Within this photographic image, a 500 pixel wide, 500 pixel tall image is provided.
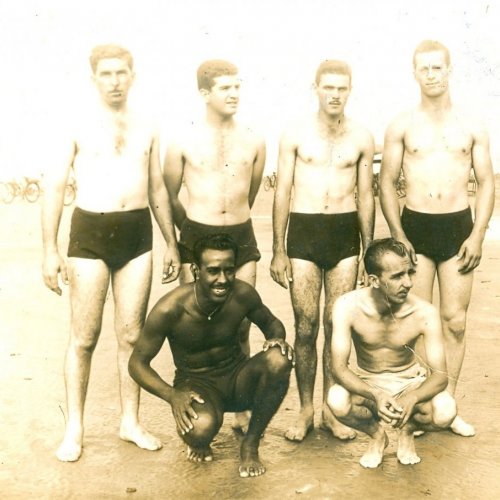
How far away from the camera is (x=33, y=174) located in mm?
30516

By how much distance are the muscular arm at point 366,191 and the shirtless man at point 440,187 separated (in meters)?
0.10

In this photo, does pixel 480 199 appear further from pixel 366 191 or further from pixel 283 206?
pixel 283 206

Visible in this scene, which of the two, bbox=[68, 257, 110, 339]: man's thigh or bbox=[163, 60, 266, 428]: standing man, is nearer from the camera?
bbox=[68, 257, 110, 339]: man's thigh

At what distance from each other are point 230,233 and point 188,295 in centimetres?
53

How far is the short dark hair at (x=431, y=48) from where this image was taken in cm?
446

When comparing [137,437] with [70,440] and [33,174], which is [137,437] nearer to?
[70,440]

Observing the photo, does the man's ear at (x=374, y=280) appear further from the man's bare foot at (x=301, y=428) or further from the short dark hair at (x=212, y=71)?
the short dark hair at (x=212, y=71)

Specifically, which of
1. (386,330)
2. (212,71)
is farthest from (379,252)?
(212,71)

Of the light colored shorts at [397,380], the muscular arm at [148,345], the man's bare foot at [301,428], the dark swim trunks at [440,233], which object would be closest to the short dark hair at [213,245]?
the muscular arm at [148,345]

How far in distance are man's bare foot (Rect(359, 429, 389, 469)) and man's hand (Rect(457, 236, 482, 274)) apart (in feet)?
3.81

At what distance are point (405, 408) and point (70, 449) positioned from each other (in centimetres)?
182

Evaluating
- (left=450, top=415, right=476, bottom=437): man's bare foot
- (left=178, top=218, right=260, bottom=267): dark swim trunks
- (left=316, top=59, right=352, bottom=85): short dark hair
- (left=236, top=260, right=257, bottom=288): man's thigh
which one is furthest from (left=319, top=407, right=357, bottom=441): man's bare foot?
(left=316, top=59, right=352, bottom=85): short dark hair

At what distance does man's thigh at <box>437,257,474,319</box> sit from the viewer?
183 inches

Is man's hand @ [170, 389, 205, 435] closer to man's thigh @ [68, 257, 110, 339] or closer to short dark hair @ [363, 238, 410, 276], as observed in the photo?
man's thigh @ [68, 257, 110, 339]
